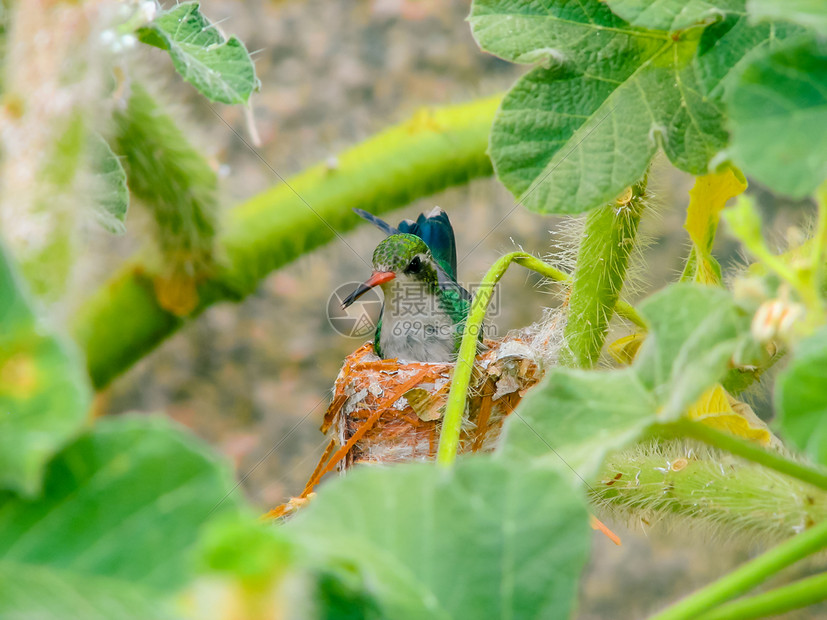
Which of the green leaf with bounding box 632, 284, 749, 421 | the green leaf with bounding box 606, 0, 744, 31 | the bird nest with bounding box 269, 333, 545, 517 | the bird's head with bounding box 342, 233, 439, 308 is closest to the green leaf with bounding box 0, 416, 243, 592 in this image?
the green leaf with bounding box 632, 284, 749, 421

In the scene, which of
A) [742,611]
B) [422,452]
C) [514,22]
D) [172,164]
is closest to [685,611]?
[742,611]

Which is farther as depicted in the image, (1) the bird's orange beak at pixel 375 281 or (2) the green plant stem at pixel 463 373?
(1) the bird's orange beak at pixel 375 281

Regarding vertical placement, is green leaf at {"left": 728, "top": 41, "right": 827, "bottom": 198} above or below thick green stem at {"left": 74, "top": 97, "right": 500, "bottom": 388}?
above

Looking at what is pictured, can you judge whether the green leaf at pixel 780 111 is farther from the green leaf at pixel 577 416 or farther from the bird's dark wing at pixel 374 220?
the bird's dark wing at pixel 374 220

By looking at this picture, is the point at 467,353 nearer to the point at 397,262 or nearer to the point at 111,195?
the point at 111,195

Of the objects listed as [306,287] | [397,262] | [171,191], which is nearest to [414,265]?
[397,262]

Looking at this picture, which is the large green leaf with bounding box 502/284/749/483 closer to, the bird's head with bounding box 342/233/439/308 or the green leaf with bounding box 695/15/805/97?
the green leaf with bounding box 695/15/805/97

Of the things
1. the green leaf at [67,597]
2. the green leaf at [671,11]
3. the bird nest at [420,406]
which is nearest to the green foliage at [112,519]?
the green leaf at [67,597]
